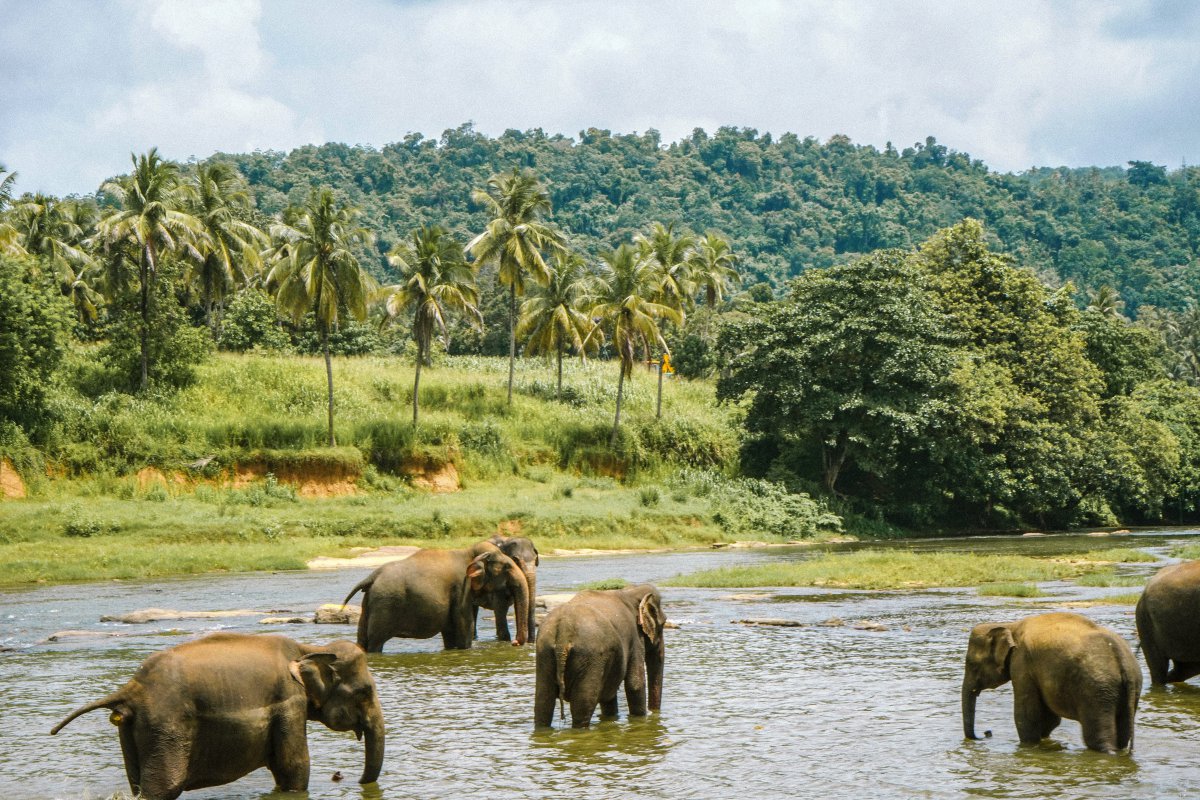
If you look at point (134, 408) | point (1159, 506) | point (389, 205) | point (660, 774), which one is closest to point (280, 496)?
point (134, 408)

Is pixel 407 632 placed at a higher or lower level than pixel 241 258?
lower

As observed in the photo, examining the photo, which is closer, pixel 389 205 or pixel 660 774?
pixel 660 774

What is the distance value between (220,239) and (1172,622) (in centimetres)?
5728

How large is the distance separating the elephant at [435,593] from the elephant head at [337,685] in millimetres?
7834

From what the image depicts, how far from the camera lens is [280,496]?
4691cm

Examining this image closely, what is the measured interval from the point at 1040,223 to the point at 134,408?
550 ft

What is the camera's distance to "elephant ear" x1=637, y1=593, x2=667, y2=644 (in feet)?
40.9

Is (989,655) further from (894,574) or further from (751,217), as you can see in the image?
(751,217)

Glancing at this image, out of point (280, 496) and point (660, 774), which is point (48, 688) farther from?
point (280, 496)

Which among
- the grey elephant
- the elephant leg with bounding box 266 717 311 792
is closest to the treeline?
the grey elephant

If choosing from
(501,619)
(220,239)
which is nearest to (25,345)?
(220,239)

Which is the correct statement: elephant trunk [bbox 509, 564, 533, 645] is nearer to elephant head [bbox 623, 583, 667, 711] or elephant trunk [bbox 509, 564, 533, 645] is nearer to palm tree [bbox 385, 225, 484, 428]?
elephant head [bbox 623, 583, 667, 711]

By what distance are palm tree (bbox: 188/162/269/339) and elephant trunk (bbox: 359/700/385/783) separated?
52.6 m

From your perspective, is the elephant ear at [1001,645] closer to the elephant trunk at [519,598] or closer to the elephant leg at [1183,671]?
the elephant leg at [1183,671]
